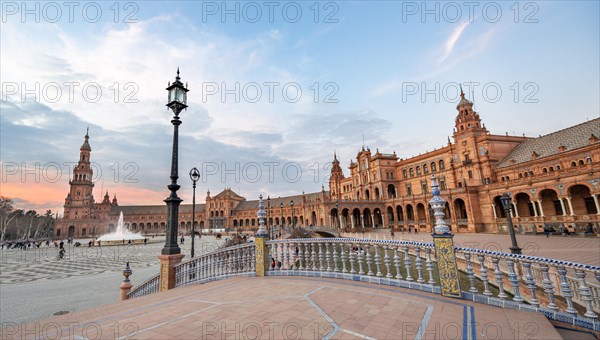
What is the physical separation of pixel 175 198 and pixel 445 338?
24.4 feet

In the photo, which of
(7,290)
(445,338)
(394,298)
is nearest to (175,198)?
(394,298)

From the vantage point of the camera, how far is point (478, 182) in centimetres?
3838

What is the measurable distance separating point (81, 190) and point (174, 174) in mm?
98235

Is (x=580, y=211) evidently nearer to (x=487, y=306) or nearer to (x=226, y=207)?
(x=487, y=306)

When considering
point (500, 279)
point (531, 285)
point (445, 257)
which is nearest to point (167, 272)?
point (445, 257)

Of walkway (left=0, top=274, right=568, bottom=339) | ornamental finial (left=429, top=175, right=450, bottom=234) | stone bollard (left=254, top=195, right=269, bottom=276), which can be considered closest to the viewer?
walkway (left=0, top=274, right=568, bottom=339)

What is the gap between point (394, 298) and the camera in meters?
4.63

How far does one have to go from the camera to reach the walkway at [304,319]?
3.25m

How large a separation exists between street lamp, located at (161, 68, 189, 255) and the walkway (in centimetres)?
266

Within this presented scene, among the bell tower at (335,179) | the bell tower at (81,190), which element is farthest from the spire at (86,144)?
the bell tower at (335,179)

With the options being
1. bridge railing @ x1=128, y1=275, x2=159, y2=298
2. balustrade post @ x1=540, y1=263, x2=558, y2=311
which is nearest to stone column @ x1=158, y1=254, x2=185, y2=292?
bridge railing @ x1=128, y1=275, x2=159, y2=298

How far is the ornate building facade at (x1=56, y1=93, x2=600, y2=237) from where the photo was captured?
27.1 metres

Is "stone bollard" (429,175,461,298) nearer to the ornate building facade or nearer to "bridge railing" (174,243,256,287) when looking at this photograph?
"bridge railing" (174,243,256,287)

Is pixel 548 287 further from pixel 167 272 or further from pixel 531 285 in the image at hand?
pixel 167 272
